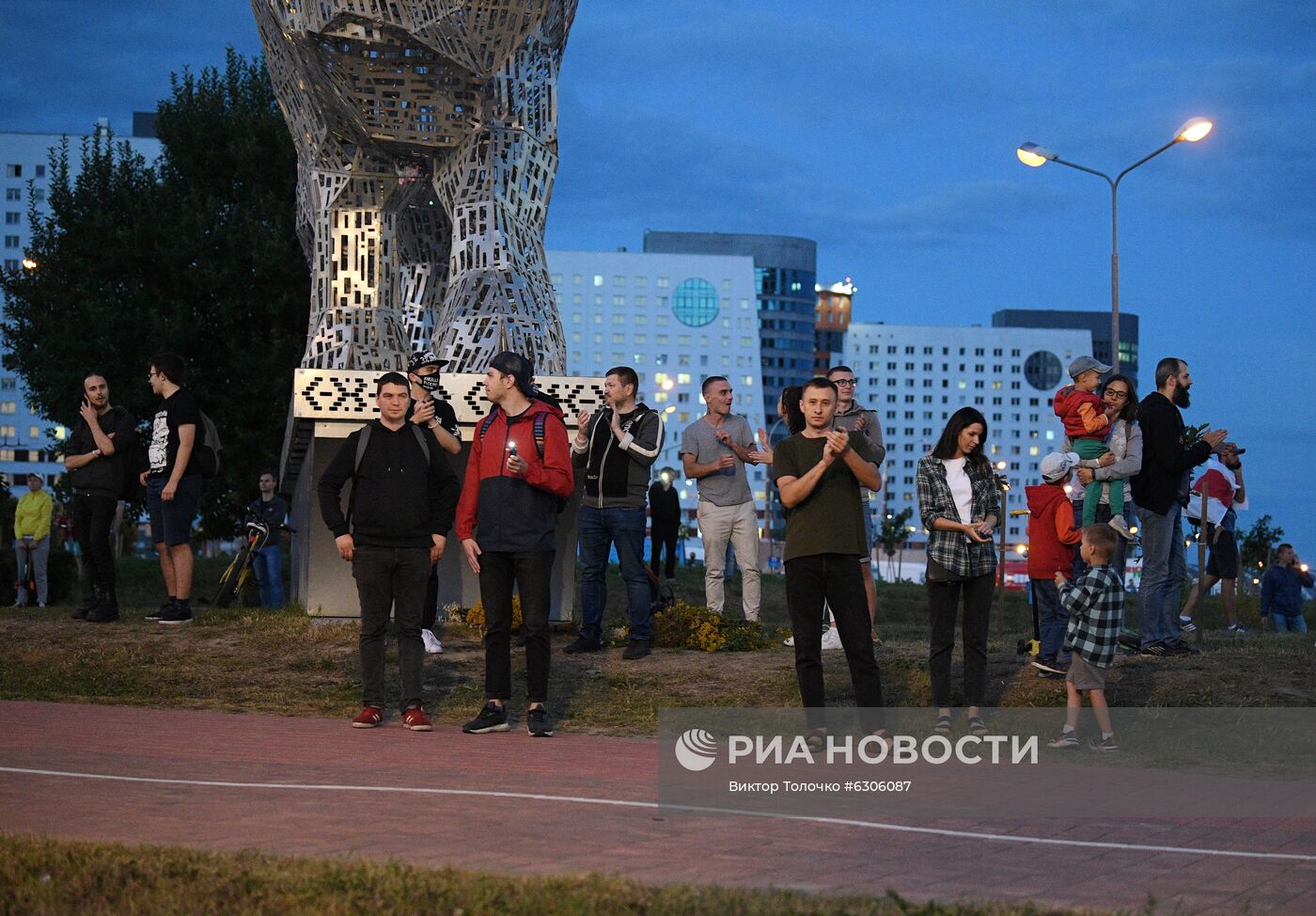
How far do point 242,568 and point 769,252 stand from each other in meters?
172

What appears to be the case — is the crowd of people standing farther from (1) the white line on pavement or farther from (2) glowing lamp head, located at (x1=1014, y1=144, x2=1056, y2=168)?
(2) glowing lamp head, located at (x1=1014, y1=144, x2=1056, y2=168)

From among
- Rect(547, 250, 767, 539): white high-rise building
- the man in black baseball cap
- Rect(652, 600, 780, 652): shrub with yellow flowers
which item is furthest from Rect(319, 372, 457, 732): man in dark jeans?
Rect(547, 250, 767, 539): white high-rise building

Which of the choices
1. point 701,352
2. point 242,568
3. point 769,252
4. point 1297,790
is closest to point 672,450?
point 701,352

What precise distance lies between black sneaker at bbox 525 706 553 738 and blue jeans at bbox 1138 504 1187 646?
14.5ft

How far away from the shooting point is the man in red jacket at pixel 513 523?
904 cm

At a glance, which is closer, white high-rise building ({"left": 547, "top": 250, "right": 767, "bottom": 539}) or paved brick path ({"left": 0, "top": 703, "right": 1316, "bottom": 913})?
paved brick path ({"left": 0, "top": 703, "right": 1316, "bottom": 913})

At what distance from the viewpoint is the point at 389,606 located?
929cm

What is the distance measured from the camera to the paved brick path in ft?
17.1

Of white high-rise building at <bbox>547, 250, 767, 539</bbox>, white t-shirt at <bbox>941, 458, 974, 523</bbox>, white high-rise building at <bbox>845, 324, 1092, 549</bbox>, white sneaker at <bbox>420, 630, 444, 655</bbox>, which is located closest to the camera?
white t-shirt at <bbox>941, 458, 974, 523</bbox>

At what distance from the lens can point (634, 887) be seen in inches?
189

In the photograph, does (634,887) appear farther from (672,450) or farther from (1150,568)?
(672,450)

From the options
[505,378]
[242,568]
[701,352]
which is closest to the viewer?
[505,378]

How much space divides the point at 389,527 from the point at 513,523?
71 centimetres

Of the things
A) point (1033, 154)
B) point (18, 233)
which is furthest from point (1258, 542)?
point (18, 233)
